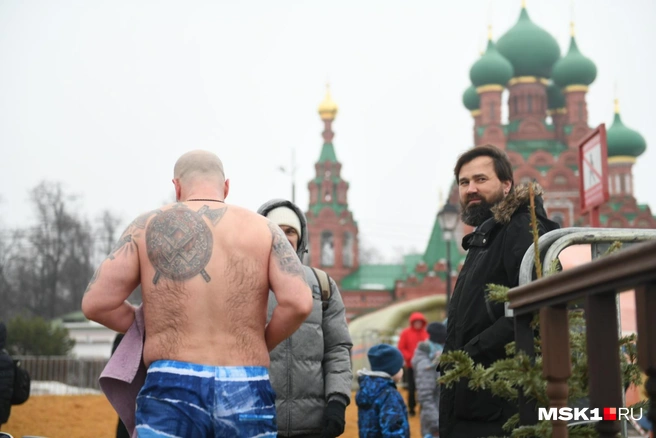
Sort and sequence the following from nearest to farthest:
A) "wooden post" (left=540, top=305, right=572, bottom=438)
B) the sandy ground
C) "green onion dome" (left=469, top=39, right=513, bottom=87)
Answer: "wooden post" (left=540, top=305, right=572, bottom=438)
the sandy ground
"green onion dome" (left=469, top=39, right=513, bottom=87)

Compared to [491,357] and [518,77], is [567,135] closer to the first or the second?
[518,77]

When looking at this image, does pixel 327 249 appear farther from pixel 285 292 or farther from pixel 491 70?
pixel 285 292

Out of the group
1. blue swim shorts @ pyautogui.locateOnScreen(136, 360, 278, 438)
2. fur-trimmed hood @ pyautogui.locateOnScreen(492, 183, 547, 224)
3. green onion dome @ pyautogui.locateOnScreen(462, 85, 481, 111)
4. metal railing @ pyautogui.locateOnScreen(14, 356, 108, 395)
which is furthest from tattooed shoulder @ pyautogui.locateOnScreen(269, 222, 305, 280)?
green onion dome @ pyautogui.locateOnScreen(462, 85, 481, 111)

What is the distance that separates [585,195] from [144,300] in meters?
7.83

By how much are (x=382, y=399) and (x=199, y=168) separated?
3.06 meters

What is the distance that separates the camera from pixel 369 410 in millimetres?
6750

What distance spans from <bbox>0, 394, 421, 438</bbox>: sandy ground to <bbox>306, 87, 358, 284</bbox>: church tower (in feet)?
151

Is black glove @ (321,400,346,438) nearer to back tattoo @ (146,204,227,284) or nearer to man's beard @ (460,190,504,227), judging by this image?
man's beard @ (460,190,504,227)

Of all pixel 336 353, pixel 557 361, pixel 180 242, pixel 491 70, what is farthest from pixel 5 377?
pixel 491 70

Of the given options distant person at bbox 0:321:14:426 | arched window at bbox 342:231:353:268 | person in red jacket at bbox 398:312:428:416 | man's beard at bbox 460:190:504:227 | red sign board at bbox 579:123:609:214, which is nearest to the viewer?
man's beard at bbox 460:190:504:227

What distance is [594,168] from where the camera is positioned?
10.2 metres

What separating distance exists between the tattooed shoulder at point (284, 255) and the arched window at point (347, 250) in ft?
200

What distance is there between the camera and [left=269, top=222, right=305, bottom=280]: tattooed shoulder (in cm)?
403

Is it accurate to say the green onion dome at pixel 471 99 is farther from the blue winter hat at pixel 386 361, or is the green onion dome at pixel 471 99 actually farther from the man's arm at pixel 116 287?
the man's arm at pixel 116 287
